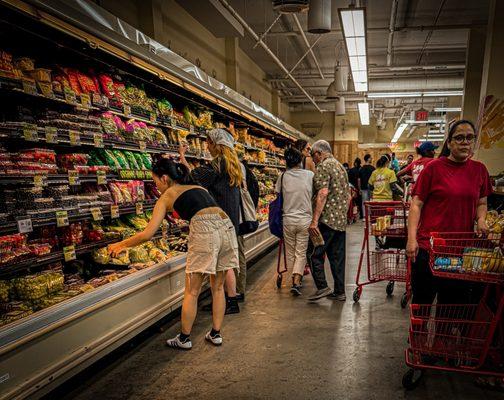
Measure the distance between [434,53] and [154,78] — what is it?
10.3m

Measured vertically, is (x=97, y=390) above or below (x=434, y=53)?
below

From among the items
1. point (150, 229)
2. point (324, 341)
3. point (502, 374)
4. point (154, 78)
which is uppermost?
point (154, 78)

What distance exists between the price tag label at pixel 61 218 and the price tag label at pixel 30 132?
503mm

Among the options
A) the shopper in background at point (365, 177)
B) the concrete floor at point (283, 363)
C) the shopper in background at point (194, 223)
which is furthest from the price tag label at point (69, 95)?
the shopper in background at point (365, 177)

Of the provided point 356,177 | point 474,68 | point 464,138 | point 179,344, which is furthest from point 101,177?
point 356,177

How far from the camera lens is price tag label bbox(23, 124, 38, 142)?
229cm

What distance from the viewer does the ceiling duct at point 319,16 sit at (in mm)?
5738

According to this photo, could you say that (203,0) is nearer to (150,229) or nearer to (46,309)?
(150,229)

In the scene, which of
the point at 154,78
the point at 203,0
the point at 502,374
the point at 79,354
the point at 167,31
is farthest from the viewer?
the point at 167,31

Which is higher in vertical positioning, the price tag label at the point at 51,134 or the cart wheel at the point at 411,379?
the price tag label at the point at 51,134

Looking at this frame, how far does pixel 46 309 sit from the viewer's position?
7.25 feet

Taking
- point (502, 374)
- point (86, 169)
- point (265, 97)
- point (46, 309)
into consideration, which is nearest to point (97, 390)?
point (46, 309)

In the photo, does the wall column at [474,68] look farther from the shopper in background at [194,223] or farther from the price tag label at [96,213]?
the price tag label at [96,213]

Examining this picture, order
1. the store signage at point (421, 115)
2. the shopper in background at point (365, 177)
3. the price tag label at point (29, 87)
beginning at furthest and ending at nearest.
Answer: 1. the store signage at point (421, 115)
2. the shopper in background at point (365, 177)
3. the price tag label at point (29, 87)
